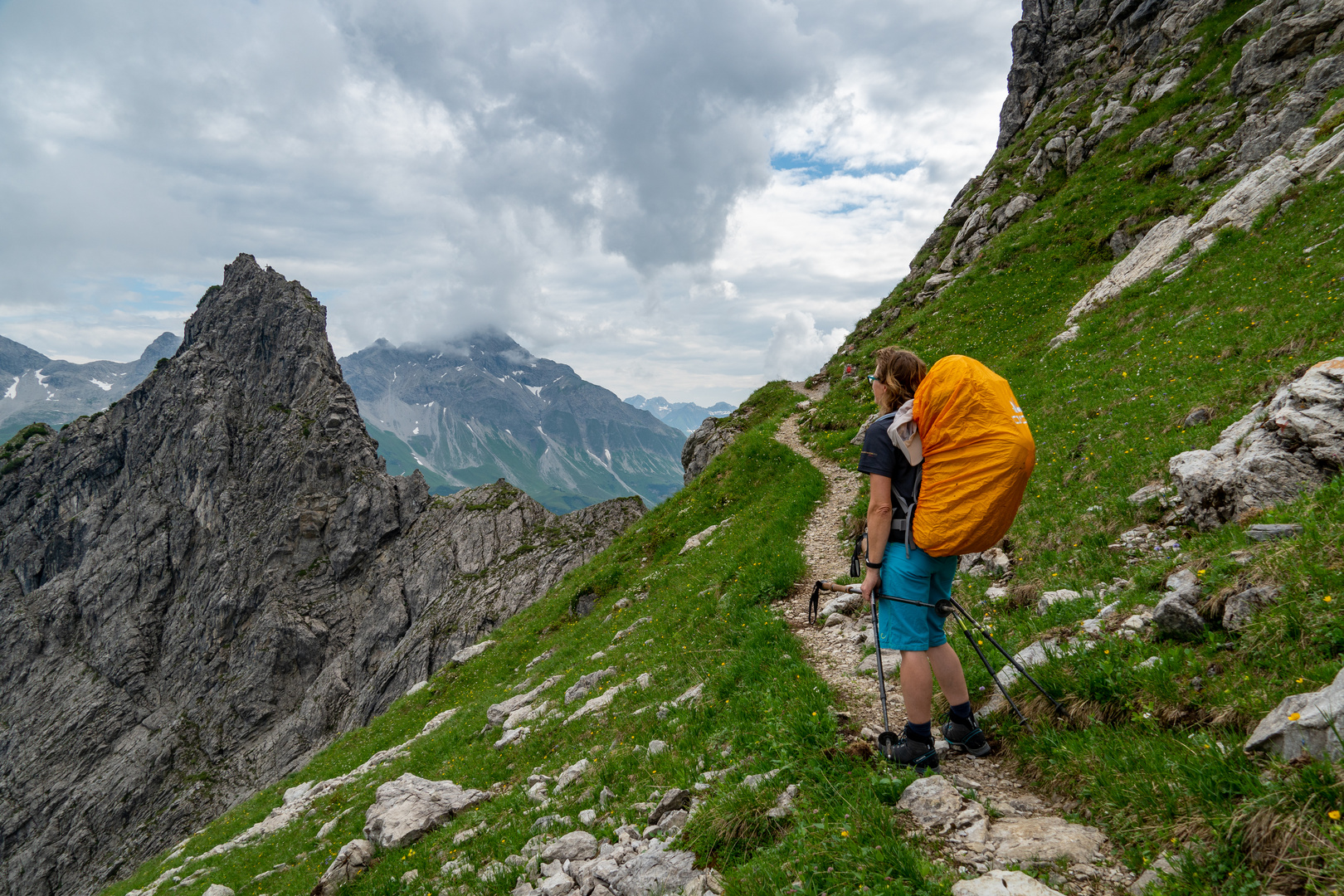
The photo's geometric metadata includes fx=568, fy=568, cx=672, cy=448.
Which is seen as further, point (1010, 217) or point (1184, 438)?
point (1010, 217)

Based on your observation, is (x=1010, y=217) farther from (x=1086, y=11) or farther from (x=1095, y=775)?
(x=1095, y=775)

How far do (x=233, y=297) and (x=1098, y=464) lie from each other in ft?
592

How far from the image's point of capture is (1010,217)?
136ft

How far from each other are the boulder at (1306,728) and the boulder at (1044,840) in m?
1.38

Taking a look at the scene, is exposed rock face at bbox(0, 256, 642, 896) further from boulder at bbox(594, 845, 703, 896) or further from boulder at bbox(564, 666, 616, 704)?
boulder at bbox(594, 845, 703, 896)

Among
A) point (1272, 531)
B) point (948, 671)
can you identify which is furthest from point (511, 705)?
point (1272, 531)

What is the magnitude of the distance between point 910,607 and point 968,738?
1640mm

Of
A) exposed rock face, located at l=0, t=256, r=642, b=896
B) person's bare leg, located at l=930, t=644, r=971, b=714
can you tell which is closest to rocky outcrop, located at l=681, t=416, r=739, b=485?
exposed rock face, located at l=0, t=256, r=642, b=896

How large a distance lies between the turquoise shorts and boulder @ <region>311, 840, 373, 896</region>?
1105cm

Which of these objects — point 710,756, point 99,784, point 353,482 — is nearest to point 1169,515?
point 710,756

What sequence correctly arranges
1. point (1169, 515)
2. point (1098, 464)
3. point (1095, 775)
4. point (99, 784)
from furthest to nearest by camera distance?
point (99, 784) → point (1098, 464) → point (1169, 515) → point (1095, 775)

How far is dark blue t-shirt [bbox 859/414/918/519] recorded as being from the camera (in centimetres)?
628

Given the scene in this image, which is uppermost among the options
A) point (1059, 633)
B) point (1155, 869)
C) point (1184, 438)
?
point (1184, 438)

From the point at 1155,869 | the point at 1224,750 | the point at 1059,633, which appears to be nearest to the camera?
the point at 1155,869
